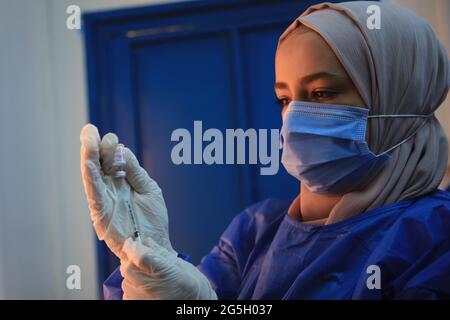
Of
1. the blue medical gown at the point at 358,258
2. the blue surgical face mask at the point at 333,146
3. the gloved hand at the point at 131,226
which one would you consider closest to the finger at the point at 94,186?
the gloved hand at the point at 131,226

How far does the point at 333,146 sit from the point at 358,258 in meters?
0.20

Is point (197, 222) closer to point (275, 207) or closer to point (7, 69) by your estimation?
point (275, 207)

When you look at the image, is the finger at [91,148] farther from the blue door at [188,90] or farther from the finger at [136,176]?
the blue door at [188,90]

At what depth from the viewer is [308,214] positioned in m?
1.05

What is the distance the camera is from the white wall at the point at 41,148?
1.18 metres

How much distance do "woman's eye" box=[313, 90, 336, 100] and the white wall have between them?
1.46ft

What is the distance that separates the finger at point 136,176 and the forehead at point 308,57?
0.32 meters

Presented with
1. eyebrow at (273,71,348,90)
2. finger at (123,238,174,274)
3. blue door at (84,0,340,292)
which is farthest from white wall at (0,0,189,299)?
eyebrow at (273,71,348,90)

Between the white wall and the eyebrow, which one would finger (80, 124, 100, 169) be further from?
the eyebrow

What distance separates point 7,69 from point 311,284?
792 millimetres

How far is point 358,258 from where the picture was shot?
3.11 ft

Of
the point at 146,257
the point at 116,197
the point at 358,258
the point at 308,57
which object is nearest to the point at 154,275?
the point at 146,257

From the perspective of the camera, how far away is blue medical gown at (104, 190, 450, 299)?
0.90 metres

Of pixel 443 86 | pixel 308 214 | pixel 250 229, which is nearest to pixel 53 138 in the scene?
pixel 250 229
